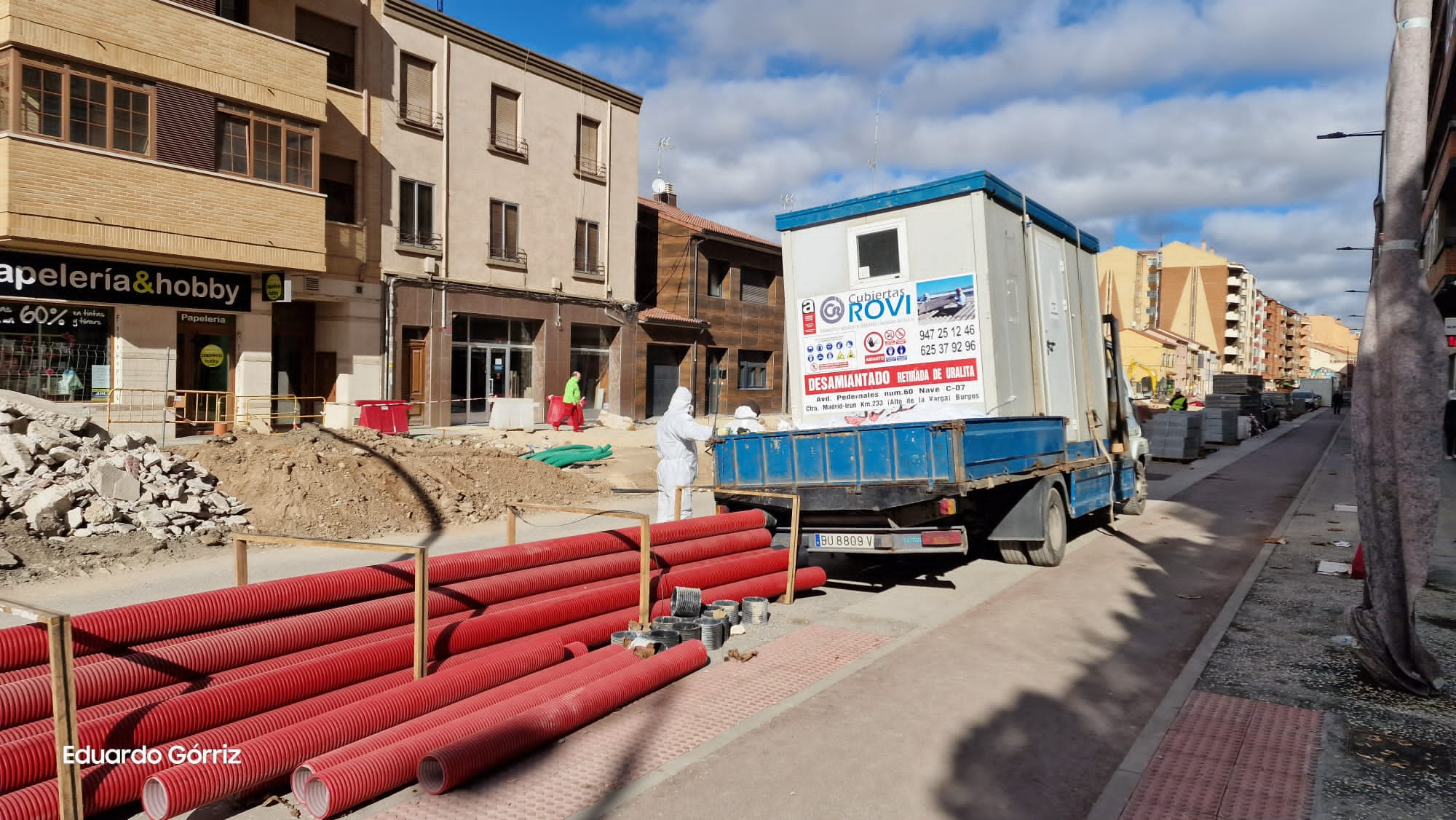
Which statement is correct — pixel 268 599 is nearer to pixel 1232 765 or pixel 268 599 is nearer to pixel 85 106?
pixel 1232 765

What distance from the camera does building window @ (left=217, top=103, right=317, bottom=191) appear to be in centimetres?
1920

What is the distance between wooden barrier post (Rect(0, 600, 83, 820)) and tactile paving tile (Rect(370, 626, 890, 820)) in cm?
113

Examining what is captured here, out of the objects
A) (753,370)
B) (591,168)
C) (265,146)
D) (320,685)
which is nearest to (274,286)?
(265,146)

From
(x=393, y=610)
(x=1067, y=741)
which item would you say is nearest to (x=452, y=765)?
(x=393, y=610)

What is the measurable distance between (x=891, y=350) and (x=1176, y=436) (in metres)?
19.6

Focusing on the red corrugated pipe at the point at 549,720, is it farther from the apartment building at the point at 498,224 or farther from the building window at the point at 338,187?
the building window at the point at 338,187

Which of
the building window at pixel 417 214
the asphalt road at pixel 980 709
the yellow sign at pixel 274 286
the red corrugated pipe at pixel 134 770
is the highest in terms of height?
the building window at pixel 417 214

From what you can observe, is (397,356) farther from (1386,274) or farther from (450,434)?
(1386,274)

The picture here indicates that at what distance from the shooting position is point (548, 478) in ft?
51.2

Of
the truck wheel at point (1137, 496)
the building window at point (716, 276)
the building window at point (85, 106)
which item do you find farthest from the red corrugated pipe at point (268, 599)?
the building window at point (716, 276)

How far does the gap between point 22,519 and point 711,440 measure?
7.10m

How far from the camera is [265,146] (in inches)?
779

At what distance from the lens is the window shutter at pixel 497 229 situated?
26034 mm

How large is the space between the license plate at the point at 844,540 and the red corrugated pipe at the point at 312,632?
2.01 metres
